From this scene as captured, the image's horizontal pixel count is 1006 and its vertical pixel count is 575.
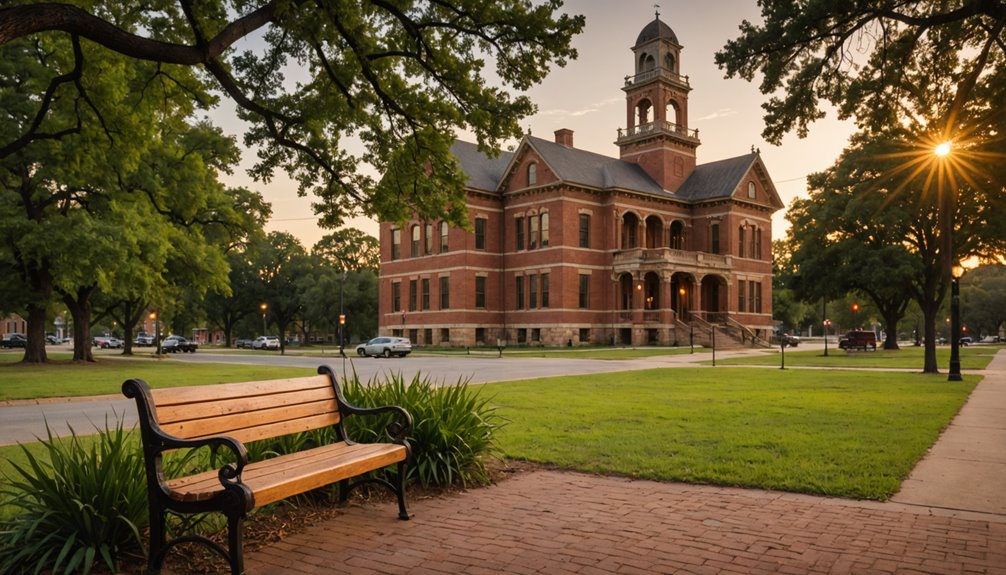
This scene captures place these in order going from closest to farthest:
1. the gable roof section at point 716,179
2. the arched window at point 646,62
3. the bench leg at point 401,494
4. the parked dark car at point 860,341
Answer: the bench leg at point 401,494 < the parked dark car at point 860,341 < the gable roof section at point 716,179 < the arched window at point 646,62

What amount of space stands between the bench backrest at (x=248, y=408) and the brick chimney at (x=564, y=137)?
187 ft

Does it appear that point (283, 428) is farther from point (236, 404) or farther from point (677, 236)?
point (677, 236)

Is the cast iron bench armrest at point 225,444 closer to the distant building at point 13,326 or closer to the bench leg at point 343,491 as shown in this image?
the bench leg at point 343,491

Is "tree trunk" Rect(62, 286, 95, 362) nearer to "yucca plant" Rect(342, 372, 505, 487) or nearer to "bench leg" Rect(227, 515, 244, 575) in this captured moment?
"yucca plant" Rect(342, 372, 505, 487)

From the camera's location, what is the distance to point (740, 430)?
10.2 meters

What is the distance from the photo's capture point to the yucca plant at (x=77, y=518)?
4352 mm

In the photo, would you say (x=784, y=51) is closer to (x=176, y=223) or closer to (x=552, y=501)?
(x=552, y=501)

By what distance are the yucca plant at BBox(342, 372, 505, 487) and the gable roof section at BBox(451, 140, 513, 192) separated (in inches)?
1875

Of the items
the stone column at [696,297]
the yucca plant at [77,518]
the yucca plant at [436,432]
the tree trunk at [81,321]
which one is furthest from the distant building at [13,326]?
the yucca plant at [77,518]

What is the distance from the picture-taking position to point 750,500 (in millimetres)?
6363

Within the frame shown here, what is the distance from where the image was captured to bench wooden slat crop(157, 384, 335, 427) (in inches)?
182

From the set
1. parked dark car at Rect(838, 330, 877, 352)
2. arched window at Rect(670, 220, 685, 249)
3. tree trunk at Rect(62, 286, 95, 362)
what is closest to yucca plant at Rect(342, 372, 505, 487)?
tree trunk at Rect(62, 286, 95, 362)

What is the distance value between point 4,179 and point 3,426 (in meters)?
21.5

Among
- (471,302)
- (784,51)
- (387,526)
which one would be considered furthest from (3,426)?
(471,302)
